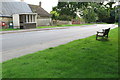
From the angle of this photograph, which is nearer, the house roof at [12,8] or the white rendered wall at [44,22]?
the house roof at [12,8]

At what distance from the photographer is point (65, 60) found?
5.66m

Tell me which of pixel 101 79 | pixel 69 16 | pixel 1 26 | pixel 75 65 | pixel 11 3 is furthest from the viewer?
pixel 69 16

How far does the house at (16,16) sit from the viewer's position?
1143 inches

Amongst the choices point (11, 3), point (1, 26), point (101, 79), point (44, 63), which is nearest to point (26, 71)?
point (44, 63)

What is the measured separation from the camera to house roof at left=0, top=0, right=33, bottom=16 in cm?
3111

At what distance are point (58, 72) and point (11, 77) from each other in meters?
1.24

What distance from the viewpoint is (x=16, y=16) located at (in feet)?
96.0

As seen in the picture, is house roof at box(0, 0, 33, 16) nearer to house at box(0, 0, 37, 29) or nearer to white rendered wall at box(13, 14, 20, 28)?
house at box(0, 0, 37, 29)

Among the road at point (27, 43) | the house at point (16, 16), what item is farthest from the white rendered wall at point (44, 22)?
the road at point (27, 43)

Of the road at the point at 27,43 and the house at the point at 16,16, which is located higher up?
the house at the point at 16,16

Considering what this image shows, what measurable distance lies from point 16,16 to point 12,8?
5374mm

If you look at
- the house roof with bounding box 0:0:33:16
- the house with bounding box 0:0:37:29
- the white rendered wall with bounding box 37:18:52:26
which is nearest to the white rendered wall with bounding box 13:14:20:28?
the house with bounding box 0:0:37:29

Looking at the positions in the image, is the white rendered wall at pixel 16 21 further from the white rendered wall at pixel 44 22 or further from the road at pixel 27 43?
the road at pixel 27 43

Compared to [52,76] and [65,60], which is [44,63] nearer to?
[65,60]
